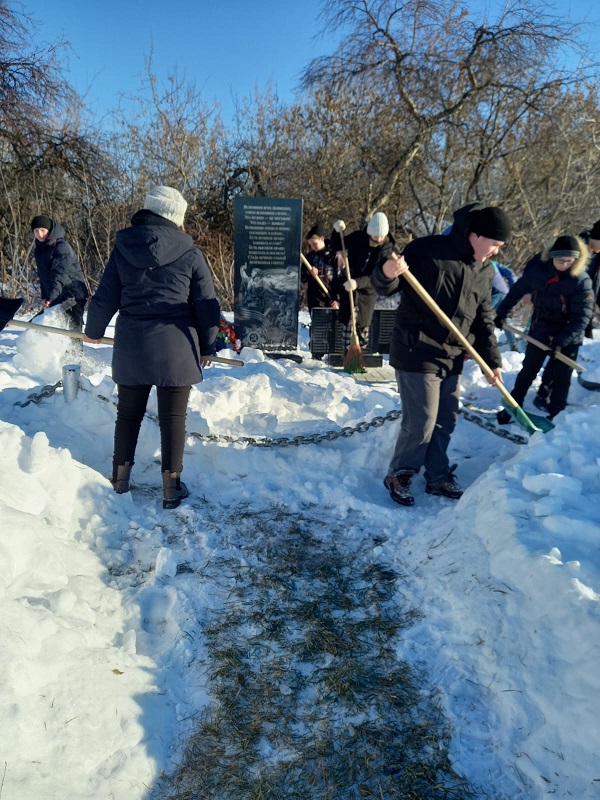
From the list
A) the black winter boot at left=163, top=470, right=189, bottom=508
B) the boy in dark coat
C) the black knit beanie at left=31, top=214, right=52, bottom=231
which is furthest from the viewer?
the boy in dark coat

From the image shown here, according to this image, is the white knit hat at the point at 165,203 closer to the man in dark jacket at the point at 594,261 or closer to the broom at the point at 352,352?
the broom at the point at 352,352

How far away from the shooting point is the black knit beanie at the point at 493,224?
3406 mm

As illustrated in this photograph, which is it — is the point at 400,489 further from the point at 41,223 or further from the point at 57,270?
the point at 41,223

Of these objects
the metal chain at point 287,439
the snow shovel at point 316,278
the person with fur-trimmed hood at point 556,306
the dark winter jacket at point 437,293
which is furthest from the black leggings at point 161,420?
the snow shovel at point 316,278

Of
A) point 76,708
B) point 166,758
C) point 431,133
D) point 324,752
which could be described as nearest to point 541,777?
point 324,752

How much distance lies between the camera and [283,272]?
324 inches

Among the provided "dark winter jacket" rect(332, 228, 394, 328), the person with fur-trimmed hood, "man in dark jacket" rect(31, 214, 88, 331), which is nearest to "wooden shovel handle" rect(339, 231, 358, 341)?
"dark winter jacket" rect(332, 228, 394, 328)

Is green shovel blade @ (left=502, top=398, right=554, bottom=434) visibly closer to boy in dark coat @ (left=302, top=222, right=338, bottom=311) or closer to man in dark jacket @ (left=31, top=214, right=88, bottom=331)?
boy in dark coat @ (left=302, top=222, right=338, bottom=311)

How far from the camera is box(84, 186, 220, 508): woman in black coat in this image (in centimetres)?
337

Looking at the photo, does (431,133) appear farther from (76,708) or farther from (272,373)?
(76,708)

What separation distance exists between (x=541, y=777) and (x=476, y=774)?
0.22 meters

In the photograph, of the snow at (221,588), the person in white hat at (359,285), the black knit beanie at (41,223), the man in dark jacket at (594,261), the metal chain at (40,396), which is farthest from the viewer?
the person in white hat at (359,285)

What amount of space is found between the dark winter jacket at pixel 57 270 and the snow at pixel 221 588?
2.59m

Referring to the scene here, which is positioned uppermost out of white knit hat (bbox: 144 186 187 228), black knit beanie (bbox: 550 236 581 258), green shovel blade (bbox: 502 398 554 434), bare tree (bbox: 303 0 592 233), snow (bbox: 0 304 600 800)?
bare tree (bbox: 303 0 592 233)
